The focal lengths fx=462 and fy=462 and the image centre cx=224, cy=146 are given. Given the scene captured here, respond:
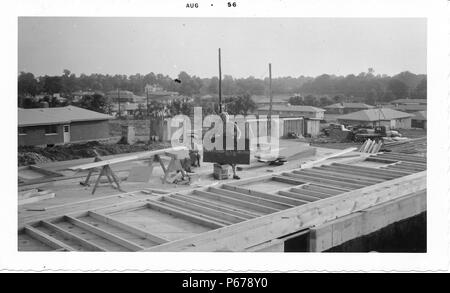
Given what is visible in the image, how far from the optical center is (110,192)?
20.5 feet

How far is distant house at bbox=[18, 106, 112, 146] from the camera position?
887cm

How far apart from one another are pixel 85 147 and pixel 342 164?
535cm

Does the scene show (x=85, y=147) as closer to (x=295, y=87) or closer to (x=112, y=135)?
(x=112, y=135)

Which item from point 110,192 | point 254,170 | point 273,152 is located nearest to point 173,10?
point 110,192

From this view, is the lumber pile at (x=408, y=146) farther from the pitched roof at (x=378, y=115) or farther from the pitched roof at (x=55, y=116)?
the pitched roof at (x=55, y=116)

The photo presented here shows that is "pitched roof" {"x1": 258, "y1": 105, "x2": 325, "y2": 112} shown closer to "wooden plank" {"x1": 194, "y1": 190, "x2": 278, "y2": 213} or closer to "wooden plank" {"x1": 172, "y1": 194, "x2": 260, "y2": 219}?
"wooden plank" {"x1": 194, "y1": 190, "x2": 278, "y2": 213}

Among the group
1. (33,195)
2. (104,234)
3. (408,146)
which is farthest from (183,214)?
(408,146)

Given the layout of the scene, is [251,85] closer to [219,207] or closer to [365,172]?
[365,172]

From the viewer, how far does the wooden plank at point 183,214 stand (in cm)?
467

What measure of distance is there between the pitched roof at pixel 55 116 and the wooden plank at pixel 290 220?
18.3 feet

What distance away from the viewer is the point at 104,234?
4.43m

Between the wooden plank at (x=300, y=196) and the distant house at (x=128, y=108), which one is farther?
the distant house at (x=128, y=108)

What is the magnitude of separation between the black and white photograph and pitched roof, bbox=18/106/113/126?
32mm

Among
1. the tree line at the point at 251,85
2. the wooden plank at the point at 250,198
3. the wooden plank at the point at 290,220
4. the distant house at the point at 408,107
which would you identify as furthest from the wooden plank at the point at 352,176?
the distant house at the point at 408,107
